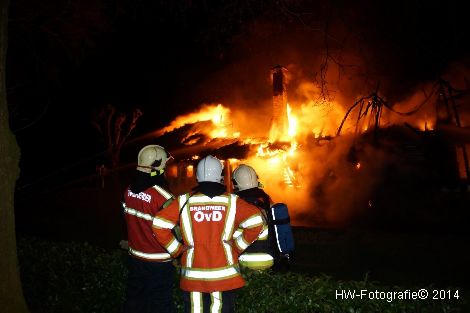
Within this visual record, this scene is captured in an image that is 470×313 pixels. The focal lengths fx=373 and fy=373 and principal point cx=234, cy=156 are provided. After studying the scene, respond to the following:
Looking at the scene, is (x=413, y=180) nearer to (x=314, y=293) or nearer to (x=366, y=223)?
(x=366, y=223)

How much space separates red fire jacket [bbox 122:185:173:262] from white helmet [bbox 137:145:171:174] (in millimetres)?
281

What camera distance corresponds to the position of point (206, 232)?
11.5 ft

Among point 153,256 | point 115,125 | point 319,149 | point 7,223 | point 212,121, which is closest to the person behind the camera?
point 7,223

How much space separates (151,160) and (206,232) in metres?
1.46

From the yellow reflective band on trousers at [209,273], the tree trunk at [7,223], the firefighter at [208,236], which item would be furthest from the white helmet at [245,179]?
the tree trunk at [7,223]

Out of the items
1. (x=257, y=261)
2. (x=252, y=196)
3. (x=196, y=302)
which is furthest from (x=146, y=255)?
(x=252, y=196)

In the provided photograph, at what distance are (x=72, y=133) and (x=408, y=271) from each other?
31.4 meters

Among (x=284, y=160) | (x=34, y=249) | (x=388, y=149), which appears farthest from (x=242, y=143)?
(x=34, y=249)

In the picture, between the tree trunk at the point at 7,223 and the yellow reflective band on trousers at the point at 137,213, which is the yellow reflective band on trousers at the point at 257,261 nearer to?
the yellow reflective band on trousers at the point at 137,213

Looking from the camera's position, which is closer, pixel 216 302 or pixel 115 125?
pixel 216 302

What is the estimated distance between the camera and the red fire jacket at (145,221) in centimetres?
430

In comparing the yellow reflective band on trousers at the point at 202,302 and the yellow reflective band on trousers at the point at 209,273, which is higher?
the yellow reflective band on trousers at the point at 209,273

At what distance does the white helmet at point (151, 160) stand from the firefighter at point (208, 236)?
114 cm

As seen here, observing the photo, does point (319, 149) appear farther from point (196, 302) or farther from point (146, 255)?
point (196, 302)
